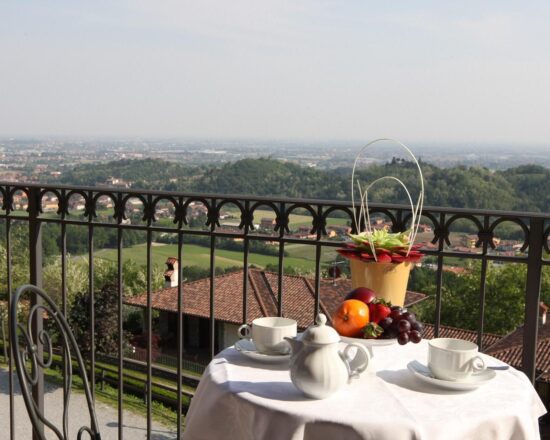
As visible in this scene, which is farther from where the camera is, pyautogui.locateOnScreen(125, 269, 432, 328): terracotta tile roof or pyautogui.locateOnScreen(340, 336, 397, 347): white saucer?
pyautogui.locateOnScreen(125, 269, 432, 328): terracotta tile roof

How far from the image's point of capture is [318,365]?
5.16 ft

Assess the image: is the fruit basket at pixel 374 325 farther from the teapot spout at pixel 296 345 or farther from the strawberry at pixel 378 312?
the teapot spout at pixel 296 345

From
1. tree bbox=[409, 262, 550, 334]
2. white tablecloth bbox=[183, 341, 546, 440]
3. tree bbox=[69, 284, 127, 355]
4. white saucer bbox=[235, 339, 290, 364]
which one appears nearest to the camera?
white tablecloth bbox=[183, 341, 546, 440]

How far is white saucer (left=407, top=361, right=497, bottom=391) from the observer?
5.55 ft

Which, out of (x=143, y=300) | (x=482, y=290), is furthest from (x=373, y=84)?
(x=482, y=290)

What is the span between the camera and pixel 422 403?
1.62m

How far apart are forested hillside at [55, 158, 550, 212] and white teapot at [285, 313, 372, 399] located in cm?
522

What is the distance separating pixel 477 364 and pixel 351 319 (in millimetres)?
371

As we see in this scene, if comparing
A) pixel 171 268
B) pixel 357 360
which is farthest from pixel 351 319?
pixel 171 268

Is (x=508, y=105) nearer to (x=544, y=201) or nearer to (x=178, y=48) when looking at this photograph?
(x=178, y=48)

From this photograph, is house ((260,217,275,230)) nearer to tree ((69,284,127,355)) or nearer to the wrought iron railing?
the wrought iron railing

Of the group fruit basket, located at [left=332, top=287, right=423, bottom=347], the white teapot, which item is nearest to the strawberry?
fruit basket, located at [left=332, top=287, right=423, bottom=347]

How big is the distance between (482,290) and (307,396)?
1.14 m

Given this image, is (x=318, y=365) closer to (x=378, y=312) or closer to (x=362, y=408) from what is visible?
(x=362, y=408)
